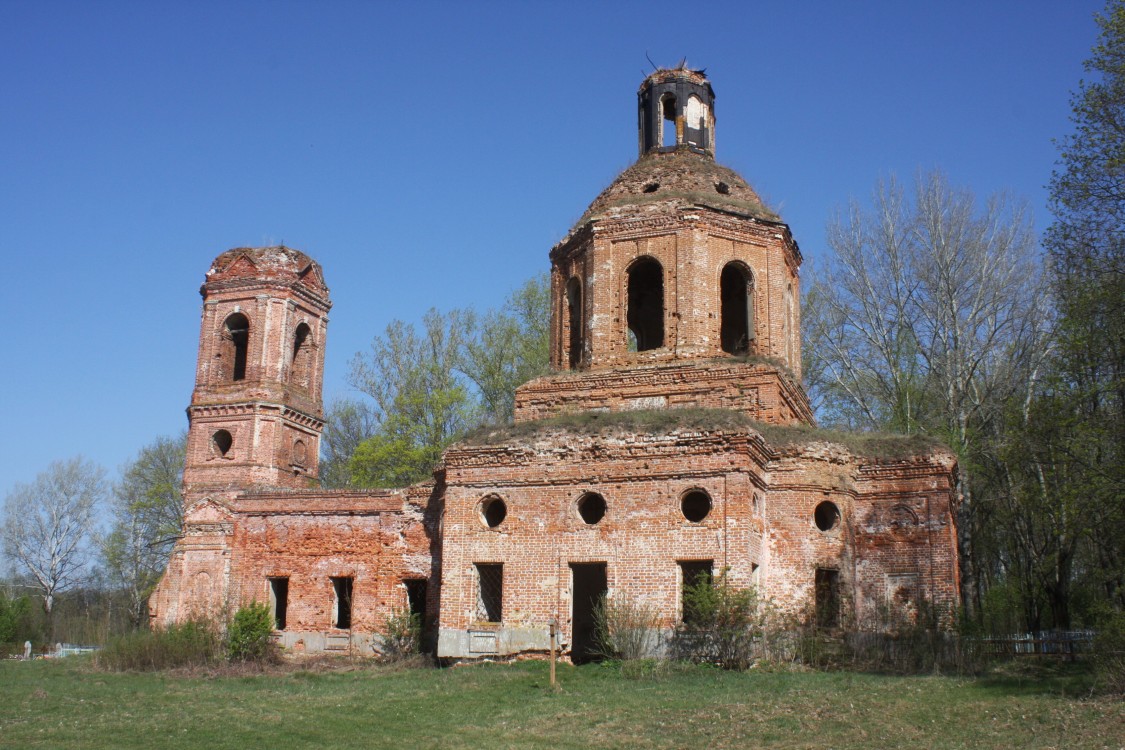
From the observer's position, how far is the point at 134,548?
114ft

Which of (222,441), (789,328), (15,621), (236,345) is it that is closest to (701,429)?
(789,328)

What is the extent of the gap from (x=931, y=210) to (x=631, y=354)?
1120cm

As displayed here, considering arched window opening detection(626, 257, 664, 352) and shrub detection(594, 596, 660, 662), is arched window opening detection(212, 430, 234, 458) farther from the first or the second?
shrub detection(594, 596, 660, 662)

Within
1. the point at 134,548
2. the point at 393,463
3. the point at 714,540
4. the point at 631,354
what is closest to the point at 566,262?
the point at 631,354

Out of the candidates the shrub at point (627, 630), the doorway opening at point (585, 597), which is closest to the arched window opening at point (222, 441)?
the doorway opening at point (585, 597)

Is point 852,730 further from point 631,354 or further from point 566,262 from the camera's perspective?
point 566,262

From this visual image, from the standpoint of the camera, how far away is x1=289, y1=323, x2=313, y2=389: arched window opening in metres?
25.4

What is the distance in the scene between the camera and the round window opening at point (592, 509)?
15664 millimetres

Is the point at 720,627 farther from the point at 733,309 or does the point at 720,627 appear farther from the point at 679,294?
the point at 733,309

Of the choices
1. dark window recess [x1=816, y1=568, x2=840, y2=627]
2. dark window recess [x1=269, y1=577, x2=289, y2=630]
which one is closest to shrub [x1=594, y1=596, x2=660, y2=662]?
dark window recess [x1=816, y1=568, x2=840, y2=627]

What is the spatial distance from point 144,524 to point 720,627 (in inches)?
1060

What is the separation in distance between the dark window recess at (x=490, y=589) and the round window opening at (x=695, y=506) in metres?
2.95

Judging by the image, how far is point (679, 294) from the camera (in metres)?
18.0

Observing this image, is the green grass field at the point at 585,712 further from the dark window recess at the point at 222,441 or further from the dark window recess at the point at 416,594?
the dark window recess at the point at 222,441
